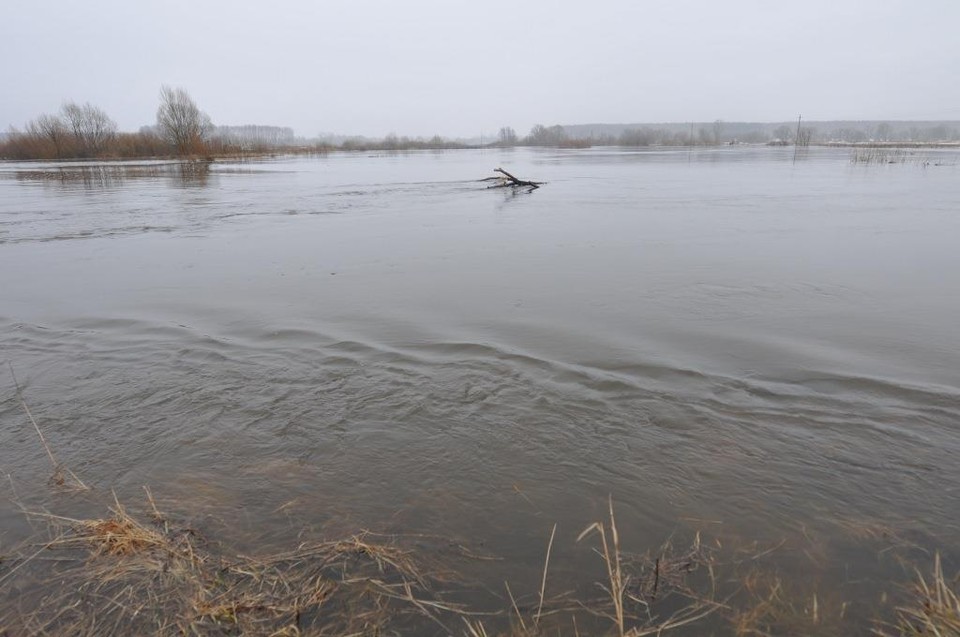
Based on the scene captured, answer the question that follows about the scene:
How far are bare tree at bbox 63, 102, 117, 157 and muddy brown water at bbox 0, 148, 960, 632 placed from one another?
242 feet

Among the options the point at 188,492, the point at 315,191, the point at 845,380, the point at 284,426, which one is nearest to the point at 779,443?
the point at 845,380

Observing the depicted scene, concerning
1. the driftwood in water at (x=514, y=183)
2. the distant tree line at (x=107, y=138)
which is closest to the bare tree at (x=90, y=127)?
the distant tree line at (x=107, y=138)

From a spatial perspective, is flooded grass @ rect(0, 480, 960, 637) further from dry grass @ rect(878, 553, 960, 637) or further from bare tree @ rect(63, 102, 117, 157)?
bare tree @ rect(63, 102, 117, 157)

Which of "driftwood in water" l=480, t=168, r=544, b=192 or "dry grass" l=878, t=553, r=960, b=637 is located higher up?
"driftwood in water" l=480, t=168, r=544, b=192

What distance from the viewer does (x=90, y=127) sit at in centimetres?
7519

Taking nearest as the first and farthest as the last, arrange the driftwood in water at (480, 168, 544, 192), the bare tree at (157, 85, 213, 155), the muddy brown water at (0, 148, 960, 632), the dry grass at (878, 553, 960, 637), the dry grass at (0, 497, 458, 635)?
the dry grass at (878, 553, 960, 637), the dry grass at (0, 497, 458, 635), the muddy brown water at (0, 148, 960, 632), the driftwood in water at (480, 168, 544, 192), the bare tree at (157, 85, 213, 155)

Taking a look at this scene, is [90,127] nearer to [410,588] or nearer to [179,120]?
[179,120]

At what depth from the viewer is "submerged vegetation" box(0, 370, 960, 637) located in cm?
295

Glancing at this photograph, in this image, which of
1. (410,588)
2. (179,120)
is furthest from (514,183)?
(179,120)

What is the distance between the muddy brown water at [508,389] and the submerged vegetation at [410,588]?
112mm

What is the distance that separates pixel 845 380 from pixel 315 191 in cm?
2518

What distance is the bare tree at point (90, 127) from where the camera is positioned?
235ft

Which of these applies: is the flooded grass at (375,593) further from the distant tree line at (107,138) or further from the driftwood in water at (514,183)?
the distant tree line at (107,138)

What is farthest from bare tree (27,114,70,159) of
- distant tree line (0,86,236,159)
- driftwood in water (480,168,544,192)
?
driftwood in water (480,168,544,192)
